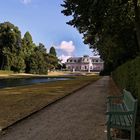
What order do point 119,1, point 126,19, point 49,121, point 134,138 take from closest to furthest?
point 134,138 → point 49,121 → point 119,1 → point 126,19

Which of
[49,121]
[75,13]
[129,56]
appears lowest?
[49,121]

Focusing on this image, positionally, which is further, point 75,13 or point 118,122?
point 75,13

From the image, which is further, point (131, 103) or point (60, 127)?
point (60, 127)

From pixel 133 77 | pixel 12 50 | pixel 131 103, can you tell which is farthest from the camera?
pixel 12 50

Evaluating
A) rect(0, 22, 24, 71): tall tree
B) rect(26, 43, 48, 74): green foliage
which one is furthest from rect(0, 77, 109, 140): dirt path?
rect(26, 43, 48, 74): green foliage

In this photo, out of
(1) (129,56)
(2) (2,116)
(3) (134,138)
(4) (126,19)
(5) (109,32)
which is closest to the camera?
(3) (134,138)

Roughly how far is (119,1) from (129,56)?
1473 centimetres

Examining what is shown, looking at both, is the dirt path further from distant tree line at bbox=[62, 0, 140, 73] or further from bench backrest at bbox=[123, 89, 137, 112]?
distant tree line at bbox=[62, 0, 140, 73]

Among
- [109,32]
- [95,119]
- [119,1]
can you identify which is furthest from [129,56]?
[95,119]

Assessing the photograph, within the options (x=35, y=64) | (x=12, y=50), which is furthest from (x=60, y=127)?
(x=35, y=64)

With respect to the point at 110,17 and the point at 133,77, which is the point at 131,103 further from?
the point at 110,17

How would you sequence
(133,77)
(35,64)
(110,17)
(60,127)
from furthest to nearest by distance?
1. (35,64)
2. (110,17)
3. (133,77)
4. (60,127)

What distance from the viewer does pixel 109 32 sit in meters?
27.6

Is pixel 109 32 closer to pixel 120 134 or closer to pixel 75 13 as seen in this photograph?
pixel 75 13
